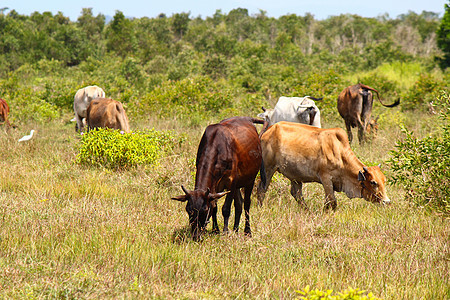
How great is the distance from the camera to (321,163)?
245 inches

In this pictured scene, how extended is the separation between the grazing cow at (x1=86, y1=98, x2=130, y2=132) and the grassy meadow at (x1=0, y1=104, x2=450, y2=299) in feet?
7.93

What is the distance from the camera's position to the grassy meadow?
379 centimetres

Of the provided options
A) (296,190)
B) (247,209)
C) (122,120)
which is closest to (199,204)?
(247,209)


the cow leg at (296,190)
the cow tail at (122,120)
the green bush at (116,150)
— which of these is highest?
the cow tail at (122,120)

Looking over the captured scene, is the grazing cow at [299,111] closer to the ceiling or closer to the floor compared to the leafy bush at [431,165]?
closer to the ceiling

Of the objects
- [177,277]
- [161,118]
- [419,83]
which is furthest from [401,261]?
[419,83]

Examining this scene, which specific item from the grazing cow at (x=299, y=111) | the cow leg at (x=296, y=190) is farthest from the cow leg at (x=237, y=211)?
the grazing cow at (x=299, y=111)

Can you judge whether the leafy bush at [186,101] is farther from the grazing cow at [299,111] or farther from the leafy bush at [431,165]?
the leafy bush at [431,165]

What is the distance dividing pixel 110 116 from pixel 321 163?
5.15 metres

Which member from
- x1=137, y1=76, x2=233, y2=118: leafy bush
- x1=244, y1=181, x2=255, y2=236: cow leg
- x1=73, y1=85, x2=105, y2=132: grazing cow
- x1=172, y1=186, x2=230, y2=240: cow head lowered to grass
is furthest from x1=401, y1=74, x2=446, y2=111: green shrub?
x1=172, y1=186, x2=230, y2=240: cow head lowered to grass

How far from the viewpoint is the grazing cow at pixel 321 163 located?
602 cm

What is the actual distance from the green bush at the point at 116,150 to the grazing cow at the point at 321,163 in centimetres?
227

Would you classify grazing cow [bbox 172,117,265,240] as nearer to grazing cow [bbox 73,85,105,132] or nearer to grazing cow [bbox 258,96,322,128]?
grazing cow [bbox 258,96,322,128]

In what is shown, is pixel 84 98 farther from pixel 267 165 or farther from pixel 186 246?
pixel 186 246
